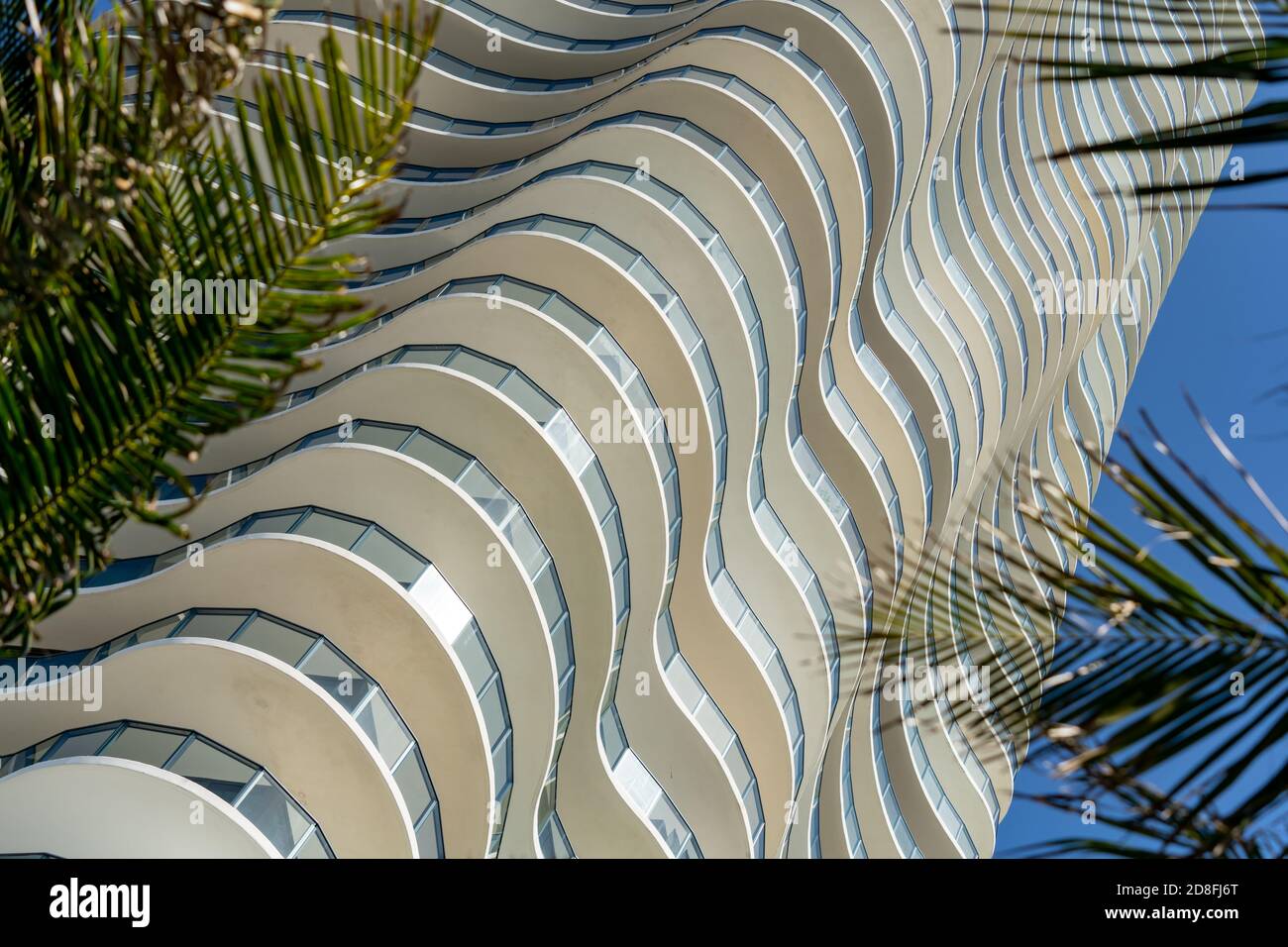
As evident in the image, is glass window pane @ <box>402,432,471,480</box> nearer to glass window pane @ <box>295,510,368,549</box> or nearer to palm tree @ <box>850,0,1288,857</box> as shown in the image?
glass window pane @ <box>295,510,368,549</box>

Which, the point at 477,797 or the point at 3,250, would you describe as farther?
the point at 477,797

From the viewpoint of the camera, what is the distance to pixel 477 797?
11156 millimetres

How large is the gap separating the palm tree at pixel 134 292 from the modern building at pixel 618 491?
198 cm

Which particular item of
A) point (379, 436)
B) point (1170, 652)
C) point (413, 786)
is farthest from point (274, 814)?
point (1170, 652)

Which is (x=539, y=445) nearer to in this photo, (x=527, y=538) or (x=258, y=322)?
(x=527, y=538)

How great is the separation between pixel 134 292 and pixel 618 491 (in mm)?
11480

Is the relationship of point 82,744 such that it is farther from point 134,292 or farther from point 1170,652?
point 1170,652

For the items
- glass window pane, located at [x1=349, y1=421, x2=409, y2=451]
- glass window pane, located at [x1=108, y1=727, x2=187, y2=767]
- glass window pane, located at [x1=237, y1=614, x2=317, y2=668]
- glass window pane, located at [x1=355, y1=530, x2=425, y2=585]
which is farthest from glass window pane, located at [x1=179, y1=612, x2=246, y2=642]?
glass window pane, located at [x1=349, y1=421, x2=409, y2=451]

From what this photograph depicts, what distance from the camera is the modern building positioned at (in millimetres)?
9727

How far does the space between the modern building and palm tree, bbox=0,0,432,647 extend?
1978 mm

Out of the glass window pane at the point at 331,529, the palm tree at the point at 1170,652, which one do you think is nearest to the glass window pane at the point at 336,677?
the glass window pane at the point at 331,529
